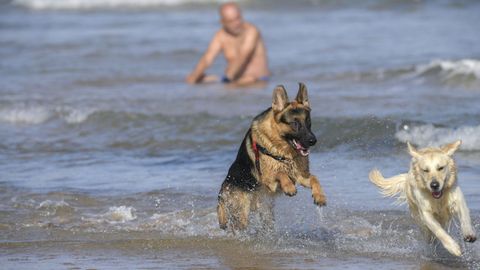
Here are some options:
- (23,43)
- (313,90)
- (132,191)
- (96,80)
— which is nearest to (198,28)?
(23,43)

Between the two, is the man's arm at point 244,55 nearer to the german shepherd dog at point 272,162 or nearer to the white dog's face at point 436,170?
the german shepherd dog at point 272,162

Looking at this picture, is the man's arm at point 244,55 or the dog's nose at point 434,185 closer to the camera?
the dog's nose at point 434,185

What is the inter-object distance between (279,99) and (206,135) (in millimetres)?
4816

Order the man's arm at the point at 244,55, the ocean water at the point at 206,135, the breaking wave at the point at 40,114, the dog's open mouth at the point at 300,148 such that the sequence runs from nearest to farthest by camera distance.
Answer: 1. the dog's open mouth at the point at 300,148
2. the ocean water at the point at 206,135
3. the breaking wave at the point at 40,114
4. the man's arm at the point at 244,55

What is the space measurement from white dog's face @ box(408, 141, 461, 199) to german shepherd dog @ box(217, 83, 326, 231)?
0.82 metres

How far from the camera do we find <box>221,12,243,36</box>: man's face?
16.0 metres

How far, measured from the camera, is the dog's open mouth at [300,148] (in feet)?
23.8

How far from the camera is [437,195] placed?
6.44 m

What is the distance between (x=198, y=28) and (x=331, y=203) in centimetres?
1625

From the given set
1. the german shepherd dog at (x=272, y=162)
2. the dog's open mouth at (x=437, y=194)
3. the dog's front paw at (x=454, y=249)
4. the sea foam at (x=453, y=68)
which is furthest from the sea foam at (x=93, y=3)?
the dog's front paw at (x=454, y=249)

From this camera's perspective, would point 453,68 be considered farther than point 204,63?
No

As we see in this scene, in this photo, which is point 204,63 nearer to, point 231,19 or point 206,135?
point 231,19

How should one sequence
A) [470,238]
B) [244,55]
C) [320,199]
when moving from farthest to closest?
[244,55] < [320,199] < [470,238]

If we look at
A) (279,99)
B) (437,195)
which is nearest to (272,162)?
(279,99)
